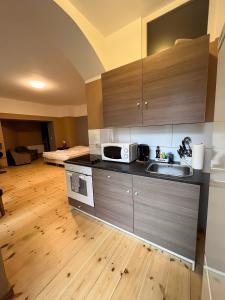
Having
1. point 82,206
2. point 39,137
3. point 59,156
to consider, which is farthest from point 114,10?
point 39,137

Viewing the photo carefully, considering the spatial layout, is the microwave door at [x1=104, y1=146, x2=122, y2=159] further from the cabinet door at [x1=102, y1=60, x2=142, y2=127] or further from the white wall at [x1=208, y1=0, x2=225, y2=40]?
the white wall at [x1=208, y1=0, x2=225, y2=40]

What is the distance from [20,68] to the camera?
3.02 metres

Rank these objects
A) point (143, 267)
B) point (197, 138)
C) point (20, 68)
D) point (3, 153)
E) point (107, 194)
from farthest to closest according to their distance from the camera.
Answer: point (3, 153), point (20, 68), point (107, 194), point (197, 138), point (143, 267)

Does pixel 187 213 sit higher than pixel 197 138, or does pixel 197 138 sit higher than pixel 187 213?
pixel 197 138

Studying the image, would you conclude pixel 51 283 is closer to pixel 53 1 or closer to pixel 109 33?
pixel 53 1

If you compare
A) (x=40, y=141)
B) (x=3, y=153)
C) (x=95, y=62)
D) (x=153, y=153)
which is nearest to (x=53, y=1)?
(x=95, y=62)

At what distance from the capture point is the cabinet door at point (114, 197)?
164 centimetres

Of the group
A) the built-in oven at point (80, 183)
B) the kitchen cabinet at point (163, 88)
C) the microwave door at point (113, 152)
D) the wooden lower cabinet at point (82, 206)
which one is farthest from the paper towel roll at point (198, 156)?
the wooden lower cabinet at point (82, 206)

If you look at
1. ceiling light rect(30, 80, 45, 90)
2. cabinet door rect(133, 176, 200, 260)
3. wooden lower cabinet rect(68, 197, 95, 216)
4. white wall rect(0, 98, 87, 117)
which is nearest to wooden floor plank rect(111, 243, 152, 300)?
cabinet door rect(133, 176, 200, 260)

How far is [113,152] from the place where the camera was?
1.95 metres

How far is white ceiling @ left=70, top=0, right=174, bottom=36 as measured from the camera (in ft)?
5.05

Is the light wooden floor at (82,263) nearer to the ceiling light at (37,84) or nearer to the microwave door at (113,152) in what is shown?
the microwave door at (113,152)

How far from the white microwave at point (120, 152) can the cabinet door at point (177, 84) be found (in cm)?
42

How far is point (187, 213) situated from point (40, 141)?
867 centimetres
